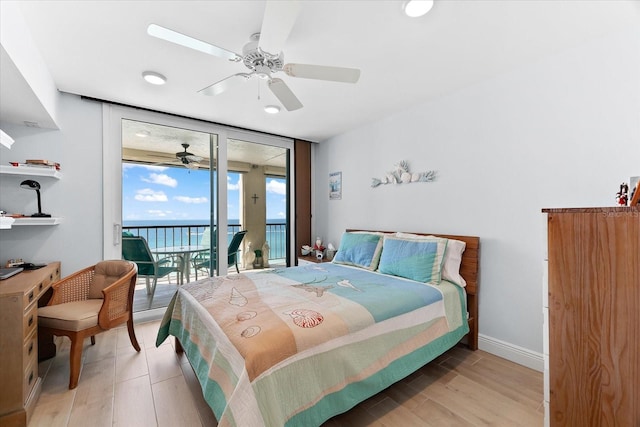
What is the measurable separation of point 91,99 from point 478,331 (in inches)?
174

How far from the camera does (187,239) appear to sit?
4.89 meters

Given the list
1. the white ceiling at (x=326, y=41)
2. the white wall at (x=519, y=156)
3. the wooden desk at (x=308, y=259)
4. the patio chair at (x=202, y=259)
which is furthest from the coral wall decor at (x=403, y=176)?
the patio chair at (x=202, y=259)

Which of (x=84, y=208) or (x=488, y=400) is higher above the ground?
(x=84, y=208)

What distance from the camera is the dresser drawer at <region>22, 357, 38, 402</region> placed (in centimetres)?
156

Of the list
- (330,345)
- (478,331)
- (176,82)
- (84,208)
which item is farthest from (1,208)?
(478,331)

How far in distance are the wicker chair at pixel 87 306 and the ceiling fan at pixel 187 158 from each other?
2101 mm

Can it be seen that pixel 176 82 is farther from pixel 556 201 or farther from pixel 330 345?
pixel 556 201

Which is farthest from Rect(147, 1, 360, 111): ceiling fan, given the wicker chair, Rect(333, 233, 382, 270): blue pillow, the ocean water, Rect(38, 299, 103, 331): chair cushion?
the ocean water

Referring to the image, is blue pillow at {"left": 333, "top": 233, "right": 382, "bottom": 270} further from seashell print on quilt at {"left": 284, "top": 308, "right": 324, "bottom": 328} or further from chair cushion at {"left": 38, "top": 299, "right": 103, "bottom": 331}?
chair cushion at {"left": 38, "top": 299, "right": 103, "bottom": 331}

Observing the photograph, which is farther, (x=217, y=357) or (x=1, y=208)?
(x=1, y=208)

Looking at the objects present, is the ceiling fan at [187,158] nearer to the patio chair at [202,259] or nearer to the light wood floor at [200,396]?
the patio chair at [202,259]

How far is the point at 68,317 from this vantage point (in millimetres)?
1945

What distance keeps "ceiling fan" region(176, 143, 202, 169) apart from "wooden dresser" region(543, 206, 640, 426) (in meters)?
4.26

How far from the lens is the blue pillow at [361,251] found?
114 inches
